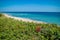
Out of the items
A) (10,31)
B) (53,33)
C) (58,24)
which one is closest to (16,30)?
(10,31)

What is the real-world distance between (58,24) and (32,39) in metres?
2.53

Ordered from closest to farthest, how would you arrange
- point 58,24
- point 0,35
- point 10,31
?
1. point 0,35
2. point 10,31
3. point 58,24

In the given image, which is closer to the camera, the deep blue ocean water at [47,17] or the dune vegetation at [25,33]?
the dune vegetation at [25,33]

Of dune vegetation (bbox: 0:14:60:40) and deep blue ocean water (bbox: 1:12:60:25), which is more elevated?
deep blue ocean water (bbox: 1:12:60:25)

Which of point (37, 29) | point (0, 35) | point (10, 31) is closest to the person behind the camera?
point (0, 35)

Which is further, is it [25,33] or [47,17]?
[47,17]

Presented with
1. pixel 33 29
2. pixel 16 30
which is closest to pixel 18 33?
pixel 16 30

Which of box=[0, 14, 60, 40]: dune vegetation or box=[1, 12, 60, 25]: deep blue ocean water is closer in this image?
box=[0, 14, 60, 40]: dune vegetation

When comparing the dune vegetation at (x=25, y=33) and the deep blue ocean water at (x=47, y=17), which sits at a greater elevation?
the deep blue ocean water at (x=47, y=17)

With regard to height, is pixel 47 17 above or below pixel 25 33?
above

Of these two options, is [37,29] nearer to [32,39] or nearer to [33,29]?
[33,29]

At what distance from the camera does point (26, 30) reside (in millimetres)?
6984

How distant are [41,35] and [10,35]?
111 cm

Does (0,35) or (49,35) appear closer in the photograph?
(0,35)
